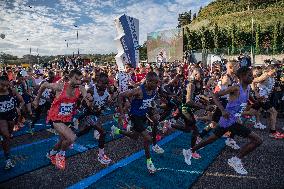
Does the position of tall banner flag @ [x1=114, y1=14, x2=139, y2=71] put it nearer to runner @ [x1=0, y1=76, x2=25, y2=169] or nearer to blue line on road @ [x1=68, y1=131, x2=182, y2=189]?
blue line on road @ [x1=68, y1=131, x2=182, y2=189]

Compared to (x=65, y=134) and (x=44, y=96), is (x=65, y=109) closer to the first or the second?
(x=65, y=134)

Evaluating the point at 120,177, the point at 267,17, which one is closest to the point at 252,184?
the point at 120,177

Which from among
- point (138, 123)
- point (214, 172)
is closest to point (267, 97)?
point (214, 172)

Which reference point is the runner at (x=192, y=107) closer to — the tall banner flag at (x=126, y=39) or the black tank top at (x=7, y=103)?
the black tank top at (x=7, y=103)

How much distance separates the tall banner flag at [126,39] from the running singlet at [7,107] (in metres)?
4.34

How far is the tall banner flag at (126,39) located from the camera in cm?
992

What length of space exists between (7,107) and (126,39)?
496 cm

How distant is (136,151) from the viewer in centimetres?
712

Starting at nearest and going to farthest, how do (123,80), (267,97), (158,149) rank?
1. (158,149)
2. (267,97)
3. (123,80)

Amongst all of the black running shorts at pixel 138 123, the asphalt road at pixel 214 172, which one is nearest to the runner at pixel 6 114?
the asphalt road at pixel 214 172

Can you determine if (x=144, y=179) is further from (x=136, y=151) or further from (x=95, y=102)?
(x=95, y=102)

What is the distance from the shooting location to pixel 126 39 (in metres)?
10.0

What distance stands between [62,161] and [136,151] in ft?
6.64

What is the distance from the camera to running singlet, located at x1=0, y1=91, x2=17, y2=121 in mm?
6129
